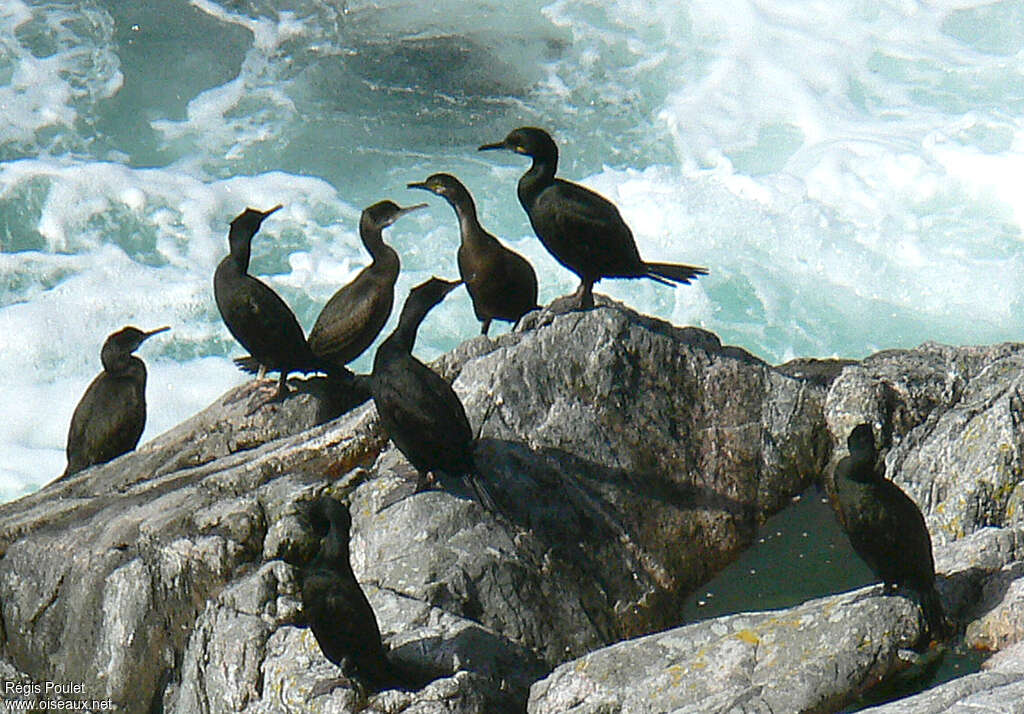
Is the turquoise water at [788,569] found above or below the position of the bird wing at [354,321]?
below

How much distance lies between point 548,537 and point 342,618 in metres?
1.36

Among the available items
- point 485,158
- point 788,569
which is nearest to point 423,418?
point 788,569

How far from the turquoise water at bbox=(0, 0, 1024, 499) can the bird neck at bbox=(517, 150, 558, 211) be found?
5.70 meters

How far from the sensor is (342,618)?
4.79 m

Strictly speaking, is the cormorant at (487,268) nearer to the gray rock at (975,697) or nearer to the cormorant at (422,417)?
the cormorant at (422,417)

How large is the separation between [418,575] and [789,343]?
768cm

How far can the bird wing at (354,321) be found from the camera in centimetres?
766

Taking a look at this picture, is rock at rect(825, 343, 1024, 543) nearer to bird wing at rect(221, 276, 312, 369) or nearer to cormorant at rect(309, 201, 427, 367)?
cormorant at rect(309, 201, 427, 367)

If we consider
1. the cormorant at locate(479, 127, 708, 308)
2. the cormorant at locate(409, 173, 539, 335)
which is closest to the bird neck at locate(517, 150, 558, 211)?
the cormorant at locate(479, 127, 708, 308)

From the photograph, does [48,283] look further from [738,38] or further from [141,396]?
[738,38]

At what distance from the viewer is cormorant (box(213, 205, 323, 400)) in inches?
291

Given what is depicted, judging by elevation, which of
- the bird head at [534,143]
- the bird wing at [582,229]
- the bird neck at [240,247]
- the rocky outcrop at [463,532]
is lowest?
the rocky outcrop at [463,532]

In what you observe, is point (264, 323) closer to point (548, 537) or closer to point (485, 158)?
point (548, 537)

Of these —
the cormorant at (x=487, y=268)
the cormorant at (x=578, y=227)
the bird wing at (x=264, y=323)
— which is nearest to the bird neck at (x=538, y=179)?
the cormorant at (x=578, y=227)
